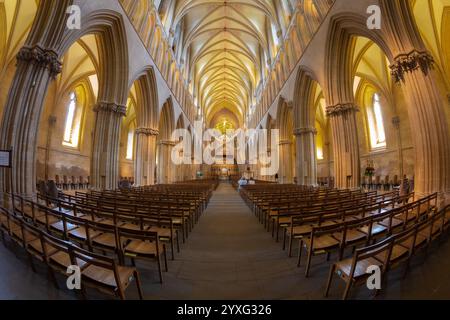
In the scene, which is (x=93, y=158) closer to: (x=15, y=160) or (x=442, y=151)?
(x=15, y=160)

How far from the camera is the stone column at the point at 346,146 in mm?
10375

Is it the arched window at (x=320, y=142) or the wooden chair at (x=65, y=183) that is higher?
the arched window at (x=320, y=142)

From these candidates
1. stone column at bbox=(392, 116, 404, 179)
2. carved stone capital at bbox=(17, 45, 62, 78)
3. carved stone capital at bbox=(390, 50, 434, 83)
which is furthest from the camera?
stone column at bbox=(392, 116, 404, 179)

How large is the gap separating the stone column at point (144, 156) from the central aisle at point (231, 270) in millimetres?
11838

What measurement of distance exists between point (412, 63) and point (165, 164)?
19.2 metres

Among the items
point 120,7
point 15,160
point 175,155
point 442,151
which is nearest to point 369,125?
point 442,151

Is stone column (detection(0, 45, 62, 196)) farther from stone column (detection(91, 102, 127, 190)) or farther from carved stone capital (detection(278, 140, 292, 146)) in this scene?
carved stone capital (detection(278, 140, 292, 146))

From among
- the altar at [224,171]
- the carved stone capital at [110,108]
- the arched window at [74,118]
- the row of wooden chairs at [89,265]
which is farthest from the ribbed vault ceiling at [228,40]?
the row of wooden chairs at [89,265]

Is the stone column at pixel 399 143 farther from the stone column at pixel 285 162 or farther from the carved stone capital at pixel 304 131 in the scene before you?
the stone column at pixel 285 162

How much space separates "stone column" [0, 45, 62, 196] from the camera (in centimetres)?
592

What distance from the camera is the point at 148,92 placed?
15.3 metres

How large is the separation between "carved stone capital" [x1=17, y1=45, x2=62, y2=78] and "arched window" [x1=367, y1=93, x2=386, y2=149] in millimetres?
22965

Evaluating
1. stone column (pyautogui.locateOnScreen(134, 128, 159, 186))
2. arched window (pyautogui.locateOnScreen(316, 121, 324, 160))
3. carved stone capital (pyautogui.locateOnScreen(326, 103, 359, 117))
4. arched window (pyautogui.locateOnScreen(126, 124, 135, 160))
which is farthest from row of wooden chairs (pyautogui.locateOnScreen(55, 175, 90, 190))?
arched window (pyautogui.locateOnScreen(316, 121, 324, 160))
